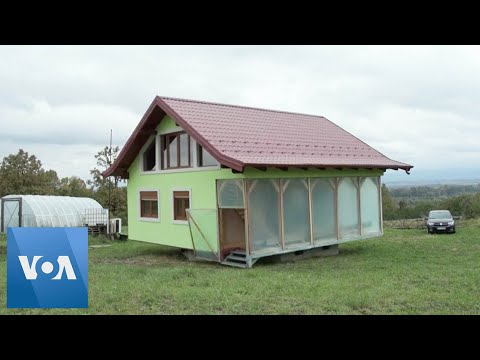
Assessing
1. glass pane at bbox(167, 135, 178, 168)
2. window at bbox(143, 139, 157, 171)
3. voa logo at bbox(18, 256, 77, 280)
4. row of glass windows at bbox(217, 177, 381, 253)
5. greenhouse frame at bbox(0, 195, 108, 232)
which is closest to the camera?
voa logo at bbox(18, 256, 77, 280)

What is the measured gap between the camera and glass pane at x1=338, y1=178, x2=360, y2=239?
16.3 m

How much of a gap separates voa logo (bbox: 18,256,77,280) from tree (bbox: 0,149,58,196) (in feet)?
112

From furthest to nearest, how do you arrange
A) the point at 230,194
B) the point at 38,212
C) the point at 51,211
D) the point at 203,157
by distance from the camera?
the point at 51,211 < the point at 38,212 < the point at 203,157 < the point at 230,194

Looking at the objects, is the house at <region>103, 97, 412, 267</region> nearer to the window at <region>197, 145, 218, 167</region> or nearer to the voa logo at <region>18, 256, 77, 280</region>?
the window at <region>197, 145, 218, 167</region>

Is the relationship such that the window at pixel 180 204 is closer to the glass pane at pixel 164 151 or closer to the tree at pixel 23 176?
the glass pane at pixel 164 151

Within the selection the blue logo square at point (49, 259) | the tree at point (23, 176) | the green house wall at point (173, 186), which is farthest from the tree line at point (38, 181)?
the blue logo square at point (49, 259)

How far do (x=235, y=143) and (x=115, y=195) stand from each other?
23.2m

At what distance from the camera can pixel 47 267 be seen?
607 centimetres

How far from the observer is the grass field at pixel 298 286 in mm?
8258

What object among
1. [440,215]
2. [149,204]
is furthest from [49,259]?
[440,215]

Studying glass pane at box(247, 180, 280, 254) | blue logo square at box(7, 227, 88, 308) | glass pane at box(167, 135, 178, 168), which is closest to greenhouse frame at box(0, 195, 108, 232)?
glass pane at box(167, 135, 178, 168)

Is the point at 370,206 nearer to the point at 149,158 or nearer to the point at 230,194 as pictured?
the point at 230,194

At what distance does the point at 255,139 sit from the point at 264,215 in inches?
109

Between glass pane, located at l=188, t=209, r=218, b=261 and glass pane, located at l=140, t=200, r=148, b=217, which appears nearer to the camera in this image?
glass pane, located at l=188, t=209, r=218, b=261
